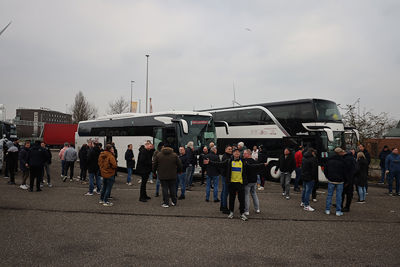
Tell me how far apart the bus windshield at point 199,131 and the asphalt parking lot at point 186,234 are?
5.66 meters

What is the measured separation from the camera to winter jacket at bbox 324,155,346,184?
8.12m

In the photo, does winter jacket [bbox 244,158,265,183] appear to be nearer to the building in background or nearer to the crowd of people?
the crowd of people

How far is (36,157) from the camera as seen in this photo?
1070cm

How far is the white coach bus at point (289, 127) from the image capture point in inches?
555

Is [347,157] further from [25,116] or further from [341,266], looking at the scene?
[25,116]

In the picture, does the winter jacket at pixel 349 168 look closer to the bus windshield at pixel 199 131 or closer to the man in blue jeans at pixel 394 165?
the man in blue jeans at pixel 394 165

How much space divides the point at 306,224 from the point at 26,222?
243 inches

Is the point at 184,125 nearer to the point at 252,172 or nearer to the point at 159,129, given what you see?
the point at 159,129

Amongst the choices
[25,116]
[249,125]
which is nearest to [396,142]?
[249,125]

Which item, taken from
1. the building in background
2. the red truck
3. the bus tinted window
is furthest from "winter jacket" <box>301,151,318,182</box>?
the building in background

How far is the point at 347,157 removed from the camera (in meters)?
8.21

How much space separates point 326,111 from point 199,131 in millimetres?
5998

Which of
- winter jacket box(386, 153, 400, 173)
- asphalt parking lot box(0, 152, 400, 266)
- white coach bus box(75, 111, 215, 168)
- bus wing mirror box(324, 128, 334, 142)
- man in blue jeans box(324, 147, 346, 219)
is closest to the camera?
asphalt parking lot box(0, 152, 400, 266)

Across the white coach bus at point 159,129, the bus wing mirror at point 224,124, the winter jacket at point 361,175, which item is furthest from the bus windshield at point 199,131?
the winter jacket at point 361,175
